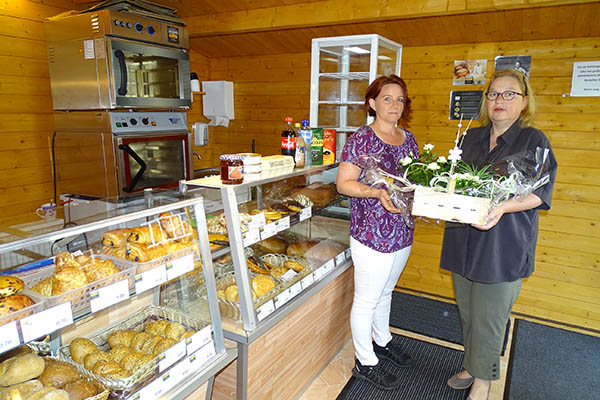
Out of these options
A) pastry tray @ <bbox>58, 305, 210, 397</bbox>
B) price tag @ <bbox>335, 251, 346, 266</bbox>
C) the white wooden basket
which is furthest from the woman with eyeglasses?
pastry tray @ <bbox>58, 305, 210, 397</bbox>

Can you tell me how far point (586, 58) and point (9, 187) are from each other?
4.40 metres

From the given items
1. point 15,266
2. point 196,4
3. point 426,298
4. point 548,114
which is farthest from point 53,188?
point 548,114

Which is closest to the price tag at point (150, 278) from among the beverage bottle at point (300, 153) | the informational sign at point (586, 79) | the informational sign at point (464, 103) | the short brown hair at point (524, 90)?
the beverage bottle at point (300, 153)

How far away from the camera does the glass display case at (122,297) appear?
1059 mm

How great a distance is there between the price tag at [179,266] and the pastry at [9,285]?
419 mm

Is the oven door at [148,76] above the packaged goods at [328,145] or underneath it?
above

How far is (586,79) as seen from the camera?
9.69 ft

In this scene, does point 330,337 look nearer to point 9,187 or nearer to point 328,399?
point 328,399

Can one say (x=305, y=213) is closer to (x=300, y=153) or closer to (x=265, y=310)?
(x=300, y=153)

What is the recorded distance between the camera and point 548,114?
3.12 meters

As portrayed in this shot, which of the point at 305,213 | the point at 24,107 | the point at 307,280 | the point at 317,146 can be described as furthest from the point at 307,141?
the point at 24,107

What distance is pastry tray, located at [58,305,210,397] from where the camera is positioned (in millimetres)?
1240

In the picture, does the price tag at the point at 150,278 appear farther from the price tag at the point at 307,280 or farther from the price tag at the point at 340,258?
the price tag at the point at 340,258

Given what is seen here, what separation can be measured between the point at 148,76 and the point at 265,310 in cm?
219
